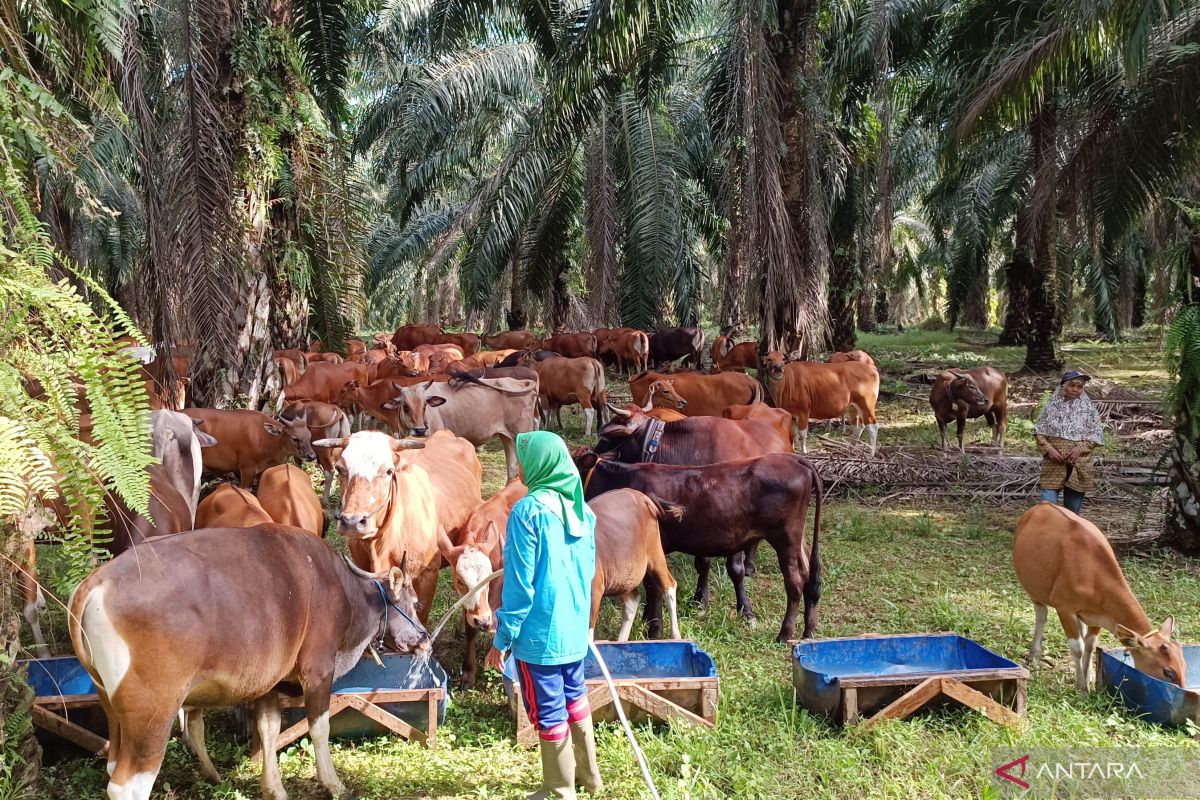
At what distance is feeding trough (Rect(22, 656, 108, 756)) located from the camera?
17.6ft

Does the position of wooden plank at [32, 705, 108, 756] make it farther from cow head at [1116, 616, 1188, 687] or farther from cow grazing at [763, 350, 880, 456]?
cow grazing at [763, 350, 880, 456]

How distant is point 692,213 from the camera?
29.5 m

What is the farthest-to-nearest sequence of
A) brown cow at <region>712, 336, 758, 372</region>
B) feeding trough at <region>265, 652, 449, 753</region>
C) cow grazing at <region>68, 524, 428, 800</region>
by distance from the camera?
brown cow at <region>712, 336, 758, 372</region>, feeding trough at <region>265, 652, 449, 753</region>, cow grazing at <region>68, 524, 428, 800</region>

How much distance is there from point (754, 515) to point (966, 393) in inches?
312

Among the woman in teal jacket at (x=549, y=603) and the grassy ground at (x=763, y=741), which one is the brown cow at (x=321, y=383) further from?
the woman in teal jacket at (x=549, y=603)

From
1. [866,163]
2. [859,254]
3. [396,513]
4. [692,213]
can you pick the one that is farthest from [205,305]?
[692,213]

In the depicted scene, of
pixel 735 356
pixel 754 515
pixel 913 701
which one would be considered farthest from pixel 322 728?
pixel 735 356

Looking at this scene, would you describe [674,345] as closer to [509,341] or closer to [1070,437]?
[509,341]

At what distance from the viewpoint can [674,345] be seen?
81.1 ft

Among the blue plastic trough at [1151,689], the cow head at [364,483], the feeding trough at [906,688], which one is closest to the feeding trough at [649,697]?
the feeding trough at [906,688]

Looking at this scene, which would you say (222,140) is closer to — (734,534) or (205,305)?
(205,305)

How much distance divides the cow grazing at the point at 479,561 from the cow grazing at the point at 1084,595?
3.69m

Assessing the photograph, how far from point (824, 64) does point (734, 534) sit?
17316 mm

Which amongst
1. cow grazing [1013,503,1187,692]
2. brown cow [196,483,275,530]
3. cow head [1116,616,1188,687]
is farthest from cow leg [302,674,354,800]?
cow head [1116,616,1188,687]
